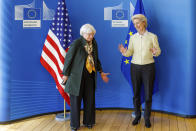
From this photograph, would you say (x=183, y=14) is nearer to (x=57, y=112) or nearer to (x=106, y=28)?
(x=106, y=28)

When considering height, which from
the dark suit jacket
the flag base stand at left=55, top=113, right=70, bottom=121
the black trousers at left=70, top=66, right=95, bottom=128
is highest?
the dark suit jacket

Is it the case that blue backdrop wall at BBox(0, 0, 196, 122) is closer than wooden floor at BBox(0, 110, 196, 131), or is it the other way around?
wooden floor at BBox(0, 110, 196, 131)

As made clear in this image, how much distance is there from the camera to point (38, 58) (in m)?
4.18

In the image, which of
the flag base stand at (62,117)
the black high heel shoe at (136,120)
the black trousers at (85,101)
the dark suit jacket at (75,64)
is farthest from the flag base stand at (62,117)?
the black high heel shoe at (136,120)

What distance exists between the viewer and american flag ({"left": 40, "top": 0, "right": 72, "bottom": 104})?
12.9ft

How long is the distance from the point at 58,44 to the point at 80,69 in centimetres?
73

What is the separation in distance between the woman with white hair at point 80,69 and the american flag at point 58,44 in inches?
18.0

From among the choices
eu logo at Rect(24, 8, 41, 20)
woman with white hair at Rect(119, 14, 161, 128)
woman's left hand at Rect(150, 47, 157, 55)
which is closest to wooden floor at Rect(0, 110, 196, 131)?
woman with white hair at Rect(119, 14, 161, 128)

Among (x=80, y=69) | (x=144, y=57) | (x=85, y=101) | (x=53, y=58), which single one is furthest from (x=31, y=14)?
(x=144, y=57)

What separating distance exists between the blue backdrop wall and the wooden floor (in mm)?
174

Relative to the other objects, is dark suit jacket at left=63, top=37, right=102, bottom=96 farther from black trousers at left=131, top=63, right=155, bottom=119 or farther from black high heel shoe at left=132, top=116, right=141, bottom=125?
black high heel shoe at left=132, top=116, right=141, bottom=125

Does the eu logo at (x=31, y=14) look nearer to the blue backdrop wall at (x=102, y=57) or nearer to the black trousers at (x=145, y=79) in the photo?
the blue backdrop wall at (x=102, y=57)

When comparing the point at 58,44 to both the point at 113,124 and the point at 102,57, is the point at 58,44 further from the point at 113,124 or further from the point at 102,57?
the point at 113,124

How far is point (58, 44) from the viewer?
398 cm
